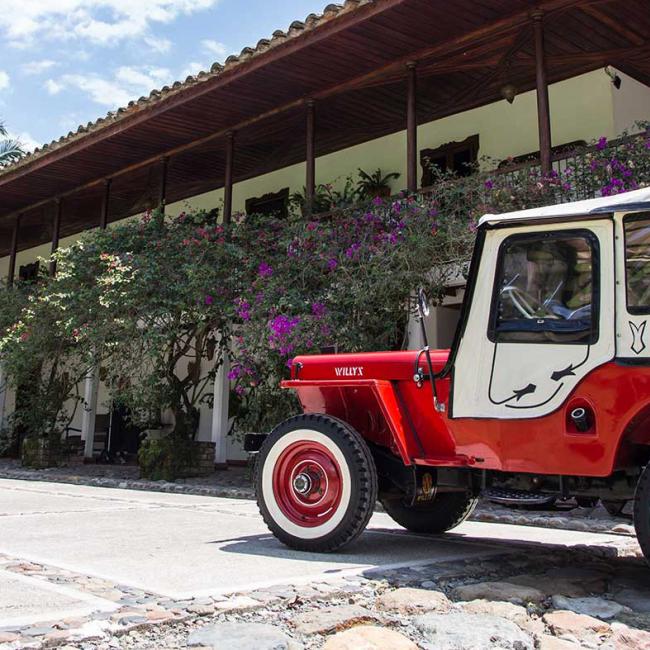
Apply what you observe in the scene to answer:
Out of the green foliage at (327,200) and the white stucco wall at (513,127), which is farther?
the green foliage at (327,200)

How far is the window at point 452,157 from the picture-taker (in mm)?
12484

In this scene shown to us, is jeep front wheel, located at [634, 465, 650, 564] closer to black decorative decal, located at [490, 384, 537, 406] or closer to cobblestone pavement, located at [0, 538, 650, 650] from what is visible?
cobblestone pavement, located at [0, 538, 650, 650]

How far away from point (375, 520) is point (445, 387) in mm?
2813

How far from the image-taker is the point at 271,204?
1560 cm

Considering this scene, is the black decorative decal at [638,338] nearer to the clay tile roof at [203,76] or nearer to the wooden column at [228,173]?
the clay tile roof at [203,76]

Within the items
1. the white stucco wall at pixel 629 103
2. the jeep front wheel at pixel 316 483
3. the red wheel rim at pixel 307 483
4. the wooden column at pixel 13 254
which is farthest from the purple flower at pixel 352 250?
the wooden column at pixel 13 254

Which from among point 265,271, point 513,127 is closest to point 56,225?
point 265,271

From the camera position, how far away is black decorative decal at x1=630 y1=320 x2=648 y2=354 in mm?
3729

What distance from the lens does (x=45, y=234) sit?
21047 mm

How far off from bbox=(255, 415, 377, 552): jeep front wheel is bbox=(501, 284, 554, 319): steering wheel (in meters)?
1.27

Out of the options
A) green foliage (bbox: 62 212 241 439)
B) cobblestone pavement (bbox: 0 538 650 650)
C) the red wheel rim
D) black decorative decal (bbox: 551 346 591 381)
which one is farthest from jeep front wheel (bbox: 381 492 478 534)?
green foliage (bbox: 62 212 241 439)

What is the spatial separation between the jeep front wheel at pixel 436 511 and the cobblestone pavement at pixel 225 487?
780mm

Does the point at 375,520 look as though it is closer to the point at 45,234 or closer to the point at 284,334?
the point at 284,334

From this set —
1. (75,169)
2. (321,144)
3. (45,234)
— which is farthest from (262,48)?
(45,234)
